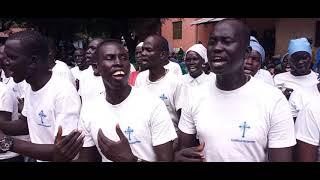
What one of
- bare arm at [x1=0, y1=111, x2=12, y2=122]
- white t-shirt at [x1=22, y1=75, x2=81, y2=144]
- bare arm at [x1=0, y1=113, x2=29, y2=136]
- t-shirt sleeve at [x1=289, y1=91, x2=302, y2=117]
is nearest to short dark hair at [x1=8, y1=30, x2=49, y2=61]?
white t-shirt at [x1=22, y1=75, x2=81, y2=144]

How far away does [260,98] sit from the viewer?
2.73 metres

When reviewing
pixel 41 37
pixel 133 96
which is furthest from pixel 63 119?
pixel 41 37

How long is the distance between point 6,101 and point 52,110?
103 cm

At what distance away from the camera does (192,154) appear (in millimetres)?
2758

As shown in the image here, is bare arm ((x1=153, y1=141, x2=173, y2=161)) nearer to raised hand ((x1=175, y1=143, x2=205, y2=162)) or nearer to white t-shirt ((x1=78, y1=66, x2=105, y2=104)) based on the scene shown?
raised hand ((x1=175, y1=143, x2=205, y2=162))

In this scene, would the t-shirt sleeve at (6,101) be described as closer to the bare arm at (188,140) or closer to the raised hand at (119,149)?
the raised hand at (119,149)

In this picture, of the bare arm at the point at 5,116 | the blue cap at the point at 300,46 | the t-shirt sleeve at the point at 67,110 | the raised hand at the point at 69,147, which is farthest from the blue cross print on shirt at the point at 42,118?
the blue cap at the point at 300,46

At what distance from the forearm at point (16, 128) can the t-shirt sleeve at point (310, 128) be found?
7.91ft

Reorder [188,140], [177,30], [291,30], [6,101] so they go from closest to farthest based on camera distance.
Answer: [188,140] → [6,101] → [291,30] → [177,30]

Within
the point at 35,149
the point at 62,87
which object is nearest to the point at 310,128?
the point at 62,87

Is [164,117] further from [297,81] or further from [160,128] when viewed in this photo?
[297,81]

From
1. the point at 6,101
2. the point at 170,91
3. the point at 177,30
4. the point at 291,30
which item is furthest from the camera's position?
the point at 177,30

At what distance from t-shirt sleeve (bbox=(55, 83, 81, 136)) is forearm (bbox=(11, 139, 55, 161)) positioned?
0.16m

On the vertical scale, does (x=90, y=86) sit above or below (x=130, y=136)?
above
